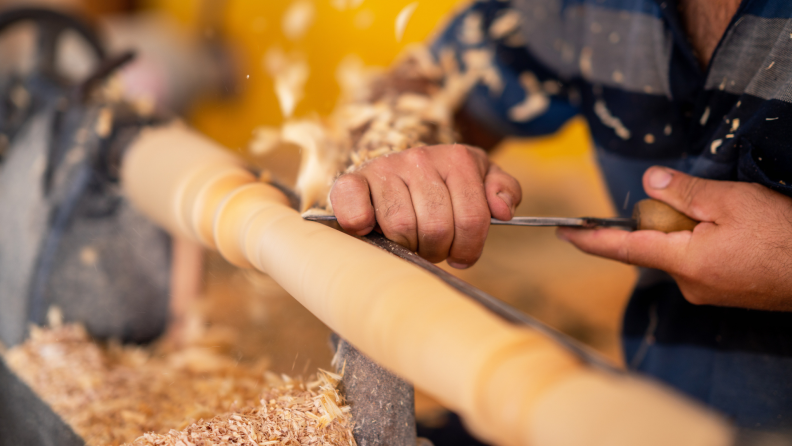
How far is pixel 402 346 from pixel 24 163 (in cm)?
100

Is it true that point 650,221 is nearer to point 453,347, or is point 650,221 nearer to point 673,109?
point 673,109

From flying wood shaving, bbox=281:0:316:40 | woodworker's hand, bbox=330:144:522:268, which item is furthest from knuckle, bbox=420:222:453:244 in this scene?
flying wood shaving, bbox=281:0:316:40

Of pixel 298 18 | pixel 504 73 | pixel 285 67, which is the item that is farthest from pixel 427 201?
pixel 285 67

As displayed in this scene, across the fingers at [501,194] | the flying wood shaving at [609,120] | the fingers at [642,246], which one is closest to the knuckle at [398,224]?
the fingers at [501,194]

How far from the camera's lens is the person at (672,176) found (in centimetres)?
54

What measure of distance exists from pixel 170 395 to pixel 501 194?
0.55 metres

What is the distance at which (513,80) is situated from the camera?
3.70 ft

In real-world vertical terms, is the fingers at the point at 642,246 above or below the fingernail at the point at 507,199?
below

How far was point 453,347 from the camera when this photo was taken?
1.07 ft

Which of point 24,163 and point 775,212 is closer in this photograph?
point 775,212

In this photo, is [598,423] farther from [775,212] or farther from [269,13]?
[269,13]

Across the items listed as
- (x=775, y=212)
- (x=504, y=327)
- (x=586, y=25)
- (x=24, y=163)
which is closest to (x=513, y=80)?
(x=586, y=25)

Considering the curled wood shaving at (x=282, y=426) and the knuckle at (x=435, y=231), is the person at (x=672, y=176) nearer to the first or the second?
the knuckle at (x=435, y=231)

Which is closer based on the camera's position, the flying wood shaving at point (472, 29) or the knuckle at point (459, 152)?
the knuckle at point (459, 152)
